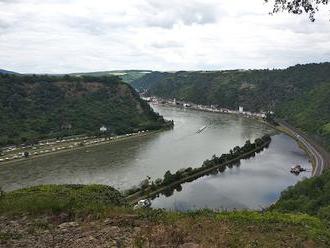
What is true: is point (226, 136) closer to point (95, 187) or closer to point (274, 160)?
point (274, 160)

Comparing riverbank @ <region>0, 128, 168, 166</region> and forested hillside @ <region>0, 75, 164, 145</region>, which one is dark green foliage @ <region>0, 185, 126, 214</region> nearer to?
riverbank @ <region>0, 128, 168, 166</region>

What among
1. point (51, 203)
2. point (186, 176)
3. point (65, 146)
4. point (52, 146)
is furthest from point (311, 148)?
point (51, 203)

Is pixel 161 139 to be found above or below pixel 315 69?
below

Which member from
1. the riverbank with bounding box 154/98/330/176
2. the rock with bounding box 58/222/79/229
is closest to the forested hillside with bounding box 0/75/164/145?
the riverbank with bounding box 154/98/330/176

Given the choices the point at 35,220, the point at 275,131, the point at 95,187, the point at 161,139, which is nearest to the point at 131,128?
the point at 161,139

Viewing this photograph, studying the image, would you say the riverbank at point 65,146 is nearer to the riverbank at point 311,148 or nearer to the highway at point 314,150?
the riverbank at point 311,148
